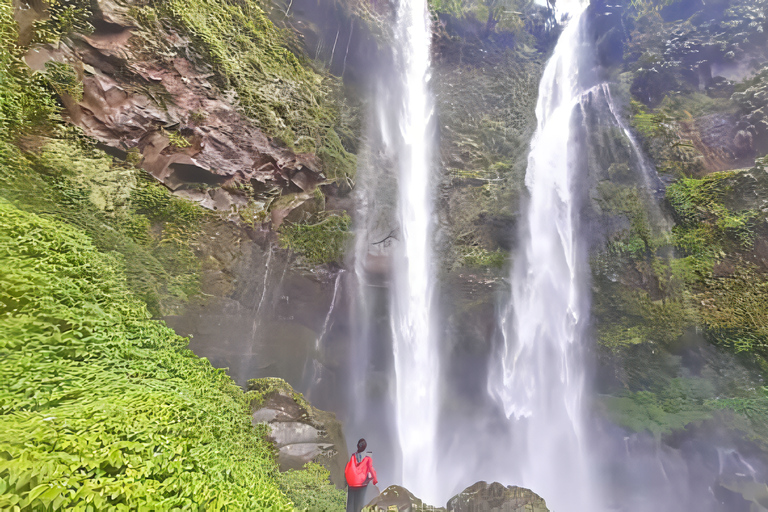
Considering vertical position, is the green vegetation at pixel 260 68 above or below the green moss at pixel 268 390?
above

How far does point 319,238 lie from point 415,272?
10.1ft

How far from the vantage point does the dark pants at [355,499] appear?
5.49m

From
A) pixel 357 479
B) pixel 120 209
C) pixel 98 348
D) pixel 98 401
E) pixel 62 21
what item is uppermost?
pixel 62 21

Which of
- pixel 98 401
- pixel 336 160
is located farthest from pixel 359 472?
pixel 336 160

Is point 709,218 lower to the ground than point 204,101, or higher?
higher

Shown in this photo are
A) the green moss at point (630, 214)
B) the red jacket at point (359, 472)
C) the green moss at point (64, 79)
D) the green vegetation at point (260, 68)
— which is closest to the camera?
the green moss at point (64, 79)

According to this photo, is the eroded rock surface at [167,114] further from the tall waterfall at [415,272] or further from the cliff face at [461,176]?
the tall waterfall at [415,272]

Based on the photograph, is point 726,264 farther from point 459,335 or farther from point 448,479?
point 448,479

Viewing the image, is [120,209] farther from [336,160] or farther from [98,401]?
[336,160]

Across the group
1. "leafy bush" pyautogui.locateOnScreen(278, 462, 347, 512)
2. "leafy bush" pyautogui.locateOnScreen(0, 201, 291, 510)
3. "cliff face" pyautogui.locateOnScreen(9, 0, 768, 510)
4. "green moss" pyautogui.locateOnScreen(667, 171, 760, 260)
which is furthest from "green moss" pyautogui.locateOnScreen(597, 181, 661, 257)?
"leafy bush" pyautogui.locateOnScreen(0, 201, 291, 510)

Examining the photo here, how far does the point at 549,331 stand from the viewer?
10516 mm

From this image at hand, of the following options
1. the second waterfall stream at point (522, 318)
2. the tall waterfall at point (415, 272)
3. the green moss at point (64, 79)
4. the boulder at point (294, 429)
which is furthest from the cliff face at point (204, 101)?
the boulder at point (294, 429)

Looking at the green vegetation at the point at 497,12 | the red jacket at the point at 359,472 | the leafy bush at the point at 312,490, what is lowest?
the leafy bush at the point at 312,490

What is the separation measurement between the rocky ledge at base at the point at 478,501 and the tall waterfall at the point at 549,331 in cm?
431
